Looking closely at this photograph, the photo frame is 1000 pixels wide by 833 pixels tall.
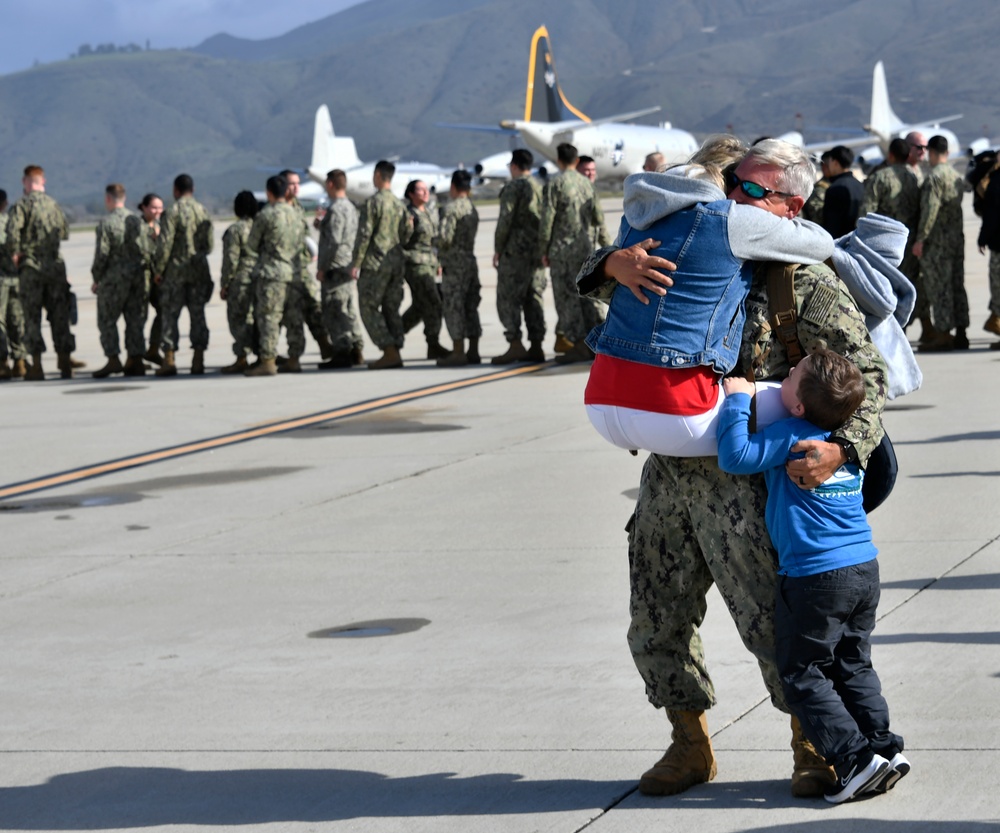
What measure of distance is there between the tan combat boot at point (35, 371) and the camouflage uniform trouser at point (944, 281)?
9108 mm

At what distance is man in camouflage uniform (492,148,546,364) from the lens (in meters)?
15.8

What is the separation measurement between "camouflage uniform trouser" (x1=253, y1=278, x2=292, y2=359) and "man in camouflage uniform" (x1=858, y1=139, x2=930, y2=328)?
5.56m

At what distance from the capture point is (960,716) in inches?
191

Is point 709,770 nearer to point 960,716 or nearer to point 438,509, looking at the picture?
point 960,716

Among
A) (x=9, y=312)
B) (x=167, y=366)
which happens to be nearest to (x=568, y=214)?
(x=167, y=366)

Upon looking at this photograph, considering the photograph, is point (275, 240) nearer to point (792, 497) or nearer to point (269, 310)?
point (269, 310)

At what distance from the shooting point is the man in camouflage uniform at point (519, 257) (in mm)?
15805

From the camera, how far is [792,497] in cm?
407

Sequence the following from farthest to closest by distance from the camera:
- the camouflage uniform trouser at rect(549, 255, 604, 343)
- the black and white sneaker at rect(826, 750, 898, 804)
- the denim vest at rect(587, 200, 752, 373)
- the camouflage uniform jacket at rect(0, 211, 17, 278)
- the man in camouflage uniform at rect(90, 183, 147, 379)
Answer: the camouflage uniform jacket at rect(0, 211, 17, 278) < the man in camouflage uniform at rect(90, 183, 147, 379) < the camouflage uniform trouser at rect(549, 255, 604, 343) < the black and white sneaker at rect(826, 750, 898, 804) < the denim vest at rect(587, 200, 752, 373)

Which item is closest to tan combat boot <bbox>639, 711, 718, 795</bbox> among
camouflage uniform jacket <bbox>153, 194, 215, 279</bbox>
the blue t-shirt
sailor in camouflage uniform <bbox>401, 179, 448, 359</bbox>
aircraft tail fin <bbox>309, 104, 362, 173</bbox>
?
the blue t-shirt

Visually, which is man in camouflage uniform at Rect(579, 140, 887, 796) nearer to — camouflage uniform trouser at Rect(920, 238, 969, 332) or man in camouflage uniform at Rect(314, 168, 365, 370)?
camouflage uniform trouser at Rect(920, 238, 969, 332)

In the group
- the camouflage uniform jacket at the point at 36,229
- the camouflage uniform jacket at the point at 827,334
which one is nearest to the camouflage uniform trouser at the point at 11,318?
the camouflage uniform jacket at the point at 36,229

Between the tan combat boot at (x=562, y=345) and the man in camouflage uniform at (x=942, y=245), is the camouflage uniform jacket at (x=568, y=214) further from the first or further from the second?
the man in camouflage uniform at (x=942, y=245)

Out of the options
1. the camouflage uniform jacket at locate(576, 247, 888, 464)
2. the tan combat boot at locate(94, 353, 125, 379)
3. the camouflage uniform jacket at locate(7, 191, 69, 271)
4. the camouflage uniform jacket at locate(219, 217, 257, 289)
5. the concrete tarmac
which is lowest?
the concrete tarmac
